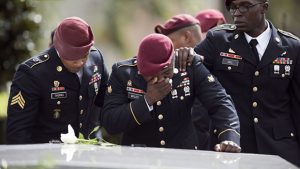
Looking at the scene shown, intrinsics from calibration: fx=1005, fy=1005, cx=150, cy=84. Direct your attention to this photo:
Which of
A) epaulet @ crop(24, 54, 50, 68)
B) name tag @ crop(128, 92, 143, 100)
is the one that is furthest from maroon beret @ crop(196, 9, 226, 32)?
name tag @ crop(128, 92, 143, 100)

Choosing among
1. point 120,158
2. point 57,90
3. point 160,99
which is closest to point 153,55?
point 160,99

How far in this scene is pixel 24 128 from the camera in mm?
7289

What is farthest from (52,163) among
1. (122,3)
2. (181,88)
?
(122,3)

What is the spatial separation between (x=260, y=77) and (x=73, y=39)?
1.40m

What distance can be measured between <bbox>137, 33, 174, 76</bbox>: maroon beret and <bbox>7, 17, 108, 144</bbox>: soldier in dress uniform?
0.68m

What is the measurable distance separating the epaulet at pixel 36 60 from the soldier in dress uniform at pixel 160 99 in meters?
0.67

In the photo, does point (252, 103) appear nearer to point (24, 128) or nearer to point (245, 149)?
point (245, 149)

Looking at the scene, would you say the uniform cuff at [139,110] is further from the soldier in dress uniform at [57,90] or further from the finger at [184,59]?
the soldier in dress uniform at [57,90]

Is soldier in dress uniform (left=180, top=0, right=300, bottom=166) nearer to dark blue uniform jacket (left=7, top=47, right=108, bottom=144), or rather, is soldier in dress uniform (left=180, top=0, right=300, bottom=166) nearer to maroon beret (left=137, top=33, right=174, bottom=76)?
maroon beret (left=137, top=33, right=174, bottom=76)

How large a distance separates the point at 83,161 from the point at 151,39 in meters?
2.14

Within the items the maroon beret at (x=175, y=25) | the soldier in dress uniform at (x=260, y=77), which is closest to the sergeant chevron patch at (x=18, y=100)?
the soldier in dress uniform at (x=260, y=77)

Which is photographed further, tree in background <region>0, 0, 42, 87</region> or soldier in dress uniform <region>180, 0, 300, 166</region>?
tree in background <region>0, 0, 42, 87</region>

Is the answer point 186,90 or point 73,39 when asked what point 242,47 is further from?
point 73,39

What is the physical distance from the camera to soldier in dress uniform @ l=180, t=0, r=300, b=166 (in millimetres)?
7289
